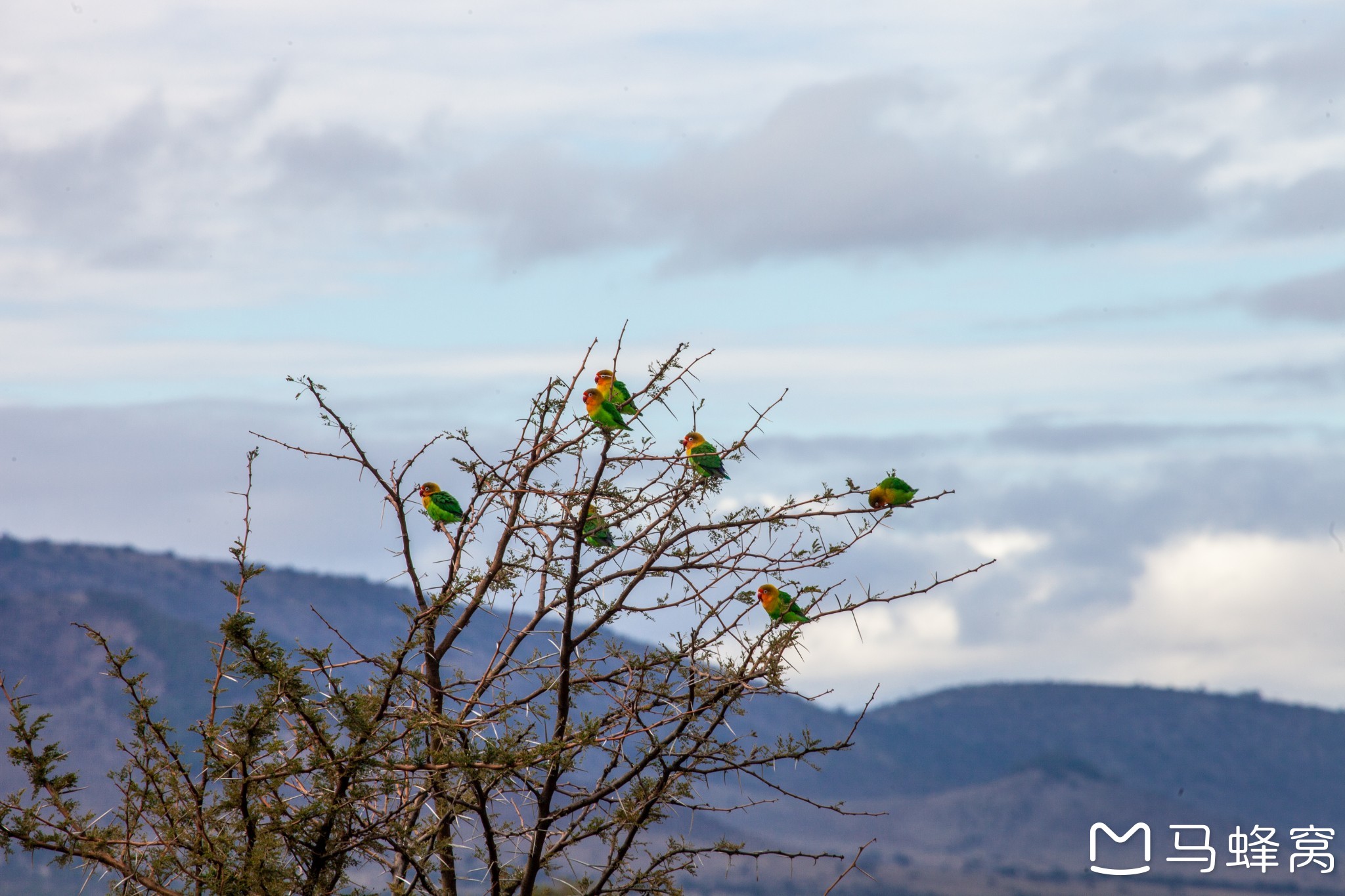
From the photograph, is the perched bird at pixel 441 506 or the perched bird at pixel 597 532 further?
the perched bird at pixel 441 506

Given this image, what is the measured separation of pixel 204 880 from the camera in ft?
→ 24.2

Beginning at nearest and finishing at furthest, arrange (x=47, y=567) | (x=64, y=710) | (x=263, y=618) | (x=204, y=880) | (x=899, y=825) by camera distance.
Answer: (x=204, y=880)
(x=64, y=710)
(x=899, y=825)
(x=47, y=567)
(x=263, y=618)

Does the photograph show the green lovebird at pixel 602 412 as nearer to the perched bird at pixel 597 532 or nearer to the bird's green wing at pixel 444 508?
the perched bird at pixel 597 532

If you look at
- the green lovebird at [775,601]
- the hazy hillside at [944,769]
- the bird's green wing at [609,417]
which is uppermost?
the hazy hillside at [944,769]

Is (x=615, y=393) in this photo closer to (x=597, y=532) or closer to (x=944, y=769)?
(x=597, y=532)

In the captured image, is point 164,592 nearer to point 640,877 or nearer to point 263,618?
point 263,618

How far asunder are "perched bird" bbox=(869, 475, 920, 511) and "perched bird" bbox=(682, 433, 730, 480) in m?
0.87

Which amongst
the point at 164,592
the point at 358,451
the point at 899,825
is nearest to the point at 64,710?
the point at 164,592

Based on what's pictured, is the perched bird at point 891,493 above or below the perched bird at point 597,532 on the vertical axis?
above

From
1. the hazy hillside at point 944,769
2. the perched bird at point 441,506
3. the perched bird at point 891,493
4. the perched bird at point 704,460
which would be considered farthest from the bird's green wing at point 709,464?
the hazy hillside at point 944,769

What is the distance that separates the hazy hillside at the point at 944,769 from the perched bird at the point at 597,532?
90432 mm

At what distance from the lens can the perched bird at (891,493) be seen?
8578 millimetres

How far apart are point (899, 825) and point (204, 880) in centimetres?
15852

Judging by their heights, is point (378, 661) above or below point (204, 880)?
above
